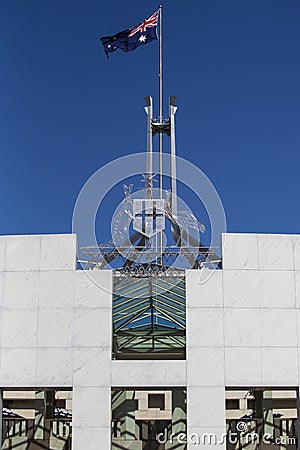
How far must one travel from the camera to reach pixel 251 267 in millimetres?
27188

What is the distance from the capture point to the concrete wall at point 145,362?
26.2m

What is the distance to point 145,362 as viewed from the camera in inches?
1040

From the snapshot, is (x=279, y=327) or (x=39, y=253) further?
(x=39, y=253)

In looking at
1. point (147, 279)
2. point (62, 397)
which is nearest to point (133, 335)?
point (147, 279)

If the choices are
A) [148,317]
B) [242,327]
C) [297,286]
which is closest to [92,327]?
[242,327]

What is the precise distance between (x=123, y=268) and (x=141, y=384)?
4.04 meters

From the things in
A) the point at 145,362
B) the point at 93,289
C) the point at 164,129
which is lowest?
the point at 145,362

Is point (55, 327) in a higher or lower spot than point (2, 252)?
lower

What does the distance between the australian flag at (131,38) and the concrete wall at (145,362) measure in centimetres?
1008

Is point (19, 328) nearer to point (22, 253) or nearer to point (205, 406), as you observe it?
point (22, 253)

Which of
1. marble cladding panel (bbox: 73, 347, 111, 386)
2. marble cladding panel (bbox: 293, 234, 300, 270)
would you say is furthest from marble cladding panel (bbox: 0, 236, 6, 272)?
marble cladding panel (bbox: 293, 234, 300, 270)

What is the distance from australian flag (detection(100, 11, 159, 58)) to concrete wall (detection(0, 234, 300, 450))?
10.1 m

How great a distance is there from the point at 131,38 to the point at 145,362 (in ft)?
46.7

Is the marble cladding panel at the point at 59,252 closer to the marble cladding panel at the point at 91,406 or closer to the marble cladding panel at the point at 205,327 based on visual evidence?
the marble cladding panel at the point at 91,406
